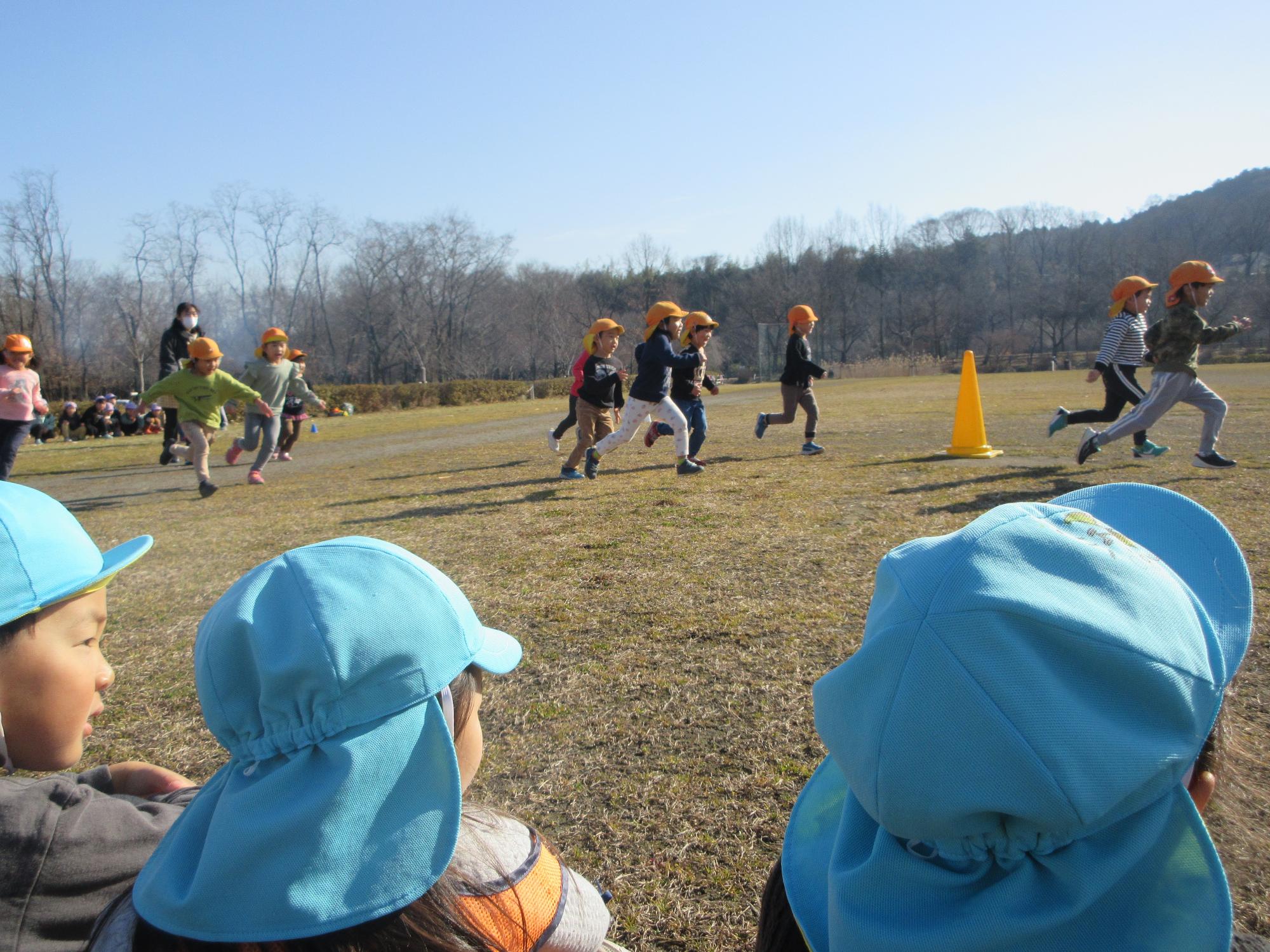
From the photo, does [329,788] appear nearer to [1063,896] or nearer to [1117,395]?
[1063,896]

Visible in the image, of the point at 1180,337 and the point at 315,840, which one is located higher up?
the point at 1180,337

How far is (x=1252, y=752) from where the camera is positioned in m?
2.60

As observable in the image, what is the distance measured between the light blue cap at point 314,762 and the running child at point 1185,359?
326 inches

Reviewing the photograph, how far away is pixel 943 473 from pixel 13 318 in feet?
146

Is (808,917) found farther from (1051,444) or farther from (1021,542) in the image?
(1051,444)

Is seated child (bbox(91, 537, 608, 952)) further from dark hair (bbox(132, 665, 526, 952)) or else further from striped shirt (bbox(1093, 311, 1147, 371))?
striped shirt (bbox(1093, 311, 1147, 371))

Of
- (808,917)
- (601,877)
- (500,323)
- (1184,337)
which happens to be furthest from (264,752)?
(500,323)

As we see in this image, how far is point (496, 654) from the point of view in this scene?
131cm

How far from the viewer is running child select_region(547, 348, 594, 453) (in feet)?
31.8

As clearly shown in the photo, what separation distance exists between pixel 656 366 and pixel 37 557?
766cm

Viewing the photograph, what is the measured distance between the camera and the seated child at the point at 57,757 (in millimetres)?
1306

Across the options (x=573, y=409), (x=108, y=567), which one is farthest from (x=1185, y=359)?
(x=108, y=567)

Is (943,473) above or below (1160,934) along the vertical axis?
below

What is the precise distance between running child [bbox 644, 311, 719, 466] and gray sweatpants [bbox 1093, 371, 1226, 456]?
4.00 meters
